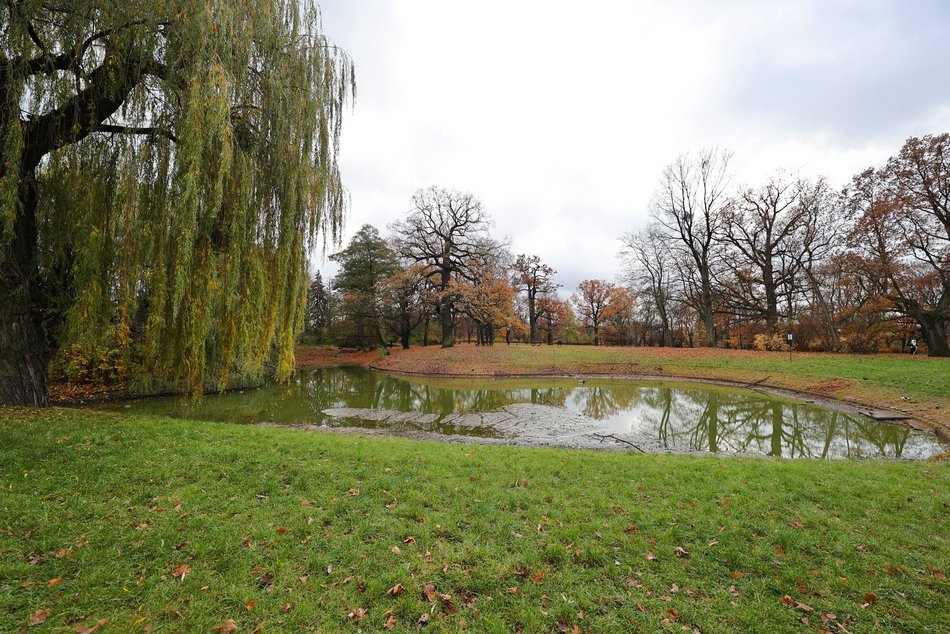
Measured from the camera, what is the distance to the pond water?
8812 mm

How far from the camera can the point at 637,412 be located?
12.5 m

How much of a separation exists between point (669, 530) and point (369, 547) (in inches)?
116

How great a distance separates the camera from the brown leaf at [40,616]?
2232 mm

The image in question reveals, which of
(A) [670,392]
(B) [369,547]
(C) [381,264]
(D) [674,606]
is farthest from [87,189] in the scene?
(C) [381,264]

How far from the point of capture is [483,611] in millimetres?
2652

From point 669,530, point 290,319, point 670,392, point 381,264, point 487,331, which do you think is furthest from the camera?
point 487,331

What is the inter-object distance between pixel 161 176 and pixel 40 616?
185 inches

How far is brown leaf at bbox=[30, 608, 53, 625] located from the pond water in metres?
4.37

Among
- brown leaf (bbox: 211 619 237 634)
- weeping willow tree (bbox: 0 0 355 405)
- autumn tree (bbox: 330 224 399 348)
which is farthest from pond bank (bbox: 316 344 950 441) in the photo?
weeping willow tree (bbox: 0 0 355 405)

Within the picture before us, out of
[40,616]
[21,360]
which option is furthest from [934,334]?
[21,360]

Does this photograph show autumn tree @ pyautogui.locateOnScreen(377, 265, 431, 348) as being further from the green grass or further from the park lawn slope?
the green grass

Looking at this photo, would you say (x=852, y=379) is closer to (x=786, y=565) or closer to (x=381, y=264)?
(x=786, y=565)

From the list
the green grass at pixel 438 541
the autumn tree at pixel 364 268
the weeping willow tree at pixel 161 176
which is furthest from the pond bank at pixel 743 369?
the weeping willow tree at pixel 161 176

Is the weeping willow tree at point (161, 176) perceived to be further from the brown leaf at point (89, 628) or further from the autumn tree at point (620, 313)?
the autumn tree at point (620, 313)
